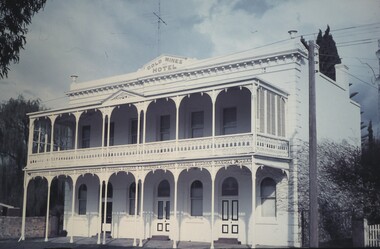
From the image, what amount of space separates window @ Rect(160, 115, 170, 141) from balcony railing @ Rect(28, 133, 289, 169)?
256 centimetres

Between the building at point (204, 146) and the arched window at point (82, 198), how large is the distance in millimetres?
77

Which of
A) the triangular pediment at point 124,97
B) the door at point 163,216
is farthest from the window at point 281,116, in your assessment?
the door at point 163,216

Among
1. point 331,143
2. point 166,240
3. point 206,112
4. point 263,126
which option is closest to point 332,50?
point 331,143

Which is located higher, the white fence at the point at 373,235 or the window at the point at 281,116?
the window at the point at 281,116

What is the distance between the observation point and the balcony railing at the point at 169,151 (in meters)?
23.5

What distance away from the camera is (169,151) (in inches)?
1038

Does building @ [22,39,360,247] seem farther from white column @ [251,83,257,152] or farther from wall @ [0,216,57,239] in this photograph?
wall @ [0,216,57,239]

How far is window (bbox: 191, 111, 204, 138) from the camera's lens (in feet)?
93.8

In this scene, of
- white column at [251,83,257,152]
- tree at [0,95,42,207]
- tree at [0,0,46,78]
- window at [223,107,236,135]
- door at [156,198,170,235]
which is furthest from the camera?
tree at [0,95,42,207]

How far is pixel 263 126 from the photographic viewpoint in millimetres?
23906

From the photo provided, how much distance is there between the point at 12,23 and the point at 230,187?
1462 cm

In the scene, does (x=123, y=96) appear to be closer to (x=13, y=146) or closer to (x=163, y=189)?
(x=163, y=189)

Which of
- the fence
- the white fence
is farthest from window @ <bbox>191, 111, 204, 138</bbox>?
the white fence

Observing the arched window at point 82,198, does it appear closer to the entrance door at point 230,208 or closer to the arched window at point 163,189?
the arched window at point 163,189
